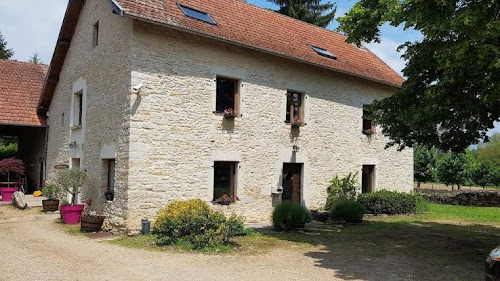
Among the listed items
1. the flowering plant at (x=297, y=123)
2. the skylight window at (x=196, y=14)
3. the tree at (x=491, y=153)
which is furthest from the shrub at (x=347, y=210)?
the tree at (x=491, y=153)

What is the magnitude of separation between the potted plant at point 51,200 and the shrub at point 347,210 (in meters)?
9.51

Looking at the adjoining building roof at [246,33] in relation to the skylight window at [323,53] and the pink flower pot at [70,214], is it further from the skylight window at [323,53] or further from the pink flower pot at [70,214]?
the pink flower pot at [70,214]

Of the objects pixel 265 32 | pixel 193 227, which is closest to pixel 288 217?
pixel 193 227

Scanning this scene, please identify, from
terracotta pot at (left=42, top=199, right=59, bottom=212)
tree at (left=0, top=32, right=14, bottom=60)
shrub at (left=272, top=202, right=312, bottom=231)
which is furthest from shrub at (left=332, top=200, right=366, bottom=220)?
tree at (left=0, top=32, right=14, bottom=60)

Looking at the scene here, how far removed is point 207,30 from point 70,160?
290 inches

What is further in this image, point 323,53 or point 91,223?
point 323,53

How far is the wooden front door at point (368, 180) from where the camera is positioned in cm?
1716

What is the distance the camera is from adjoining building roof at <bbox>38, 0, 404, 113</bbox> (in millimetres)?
11070

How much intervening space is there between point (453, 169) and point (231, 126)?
2651 cm

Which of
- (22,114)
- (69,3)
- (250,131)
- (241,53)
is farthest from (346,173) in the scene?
(22,114)

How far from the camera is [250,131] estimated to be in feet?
42.0

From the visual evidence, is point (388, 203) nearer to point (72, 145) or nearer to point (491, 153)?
point (72, 145)

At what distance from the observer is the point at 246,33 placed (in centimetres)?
1315

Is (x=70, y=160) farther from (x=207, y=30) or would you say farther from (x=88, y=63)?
(x=207, y=30)
